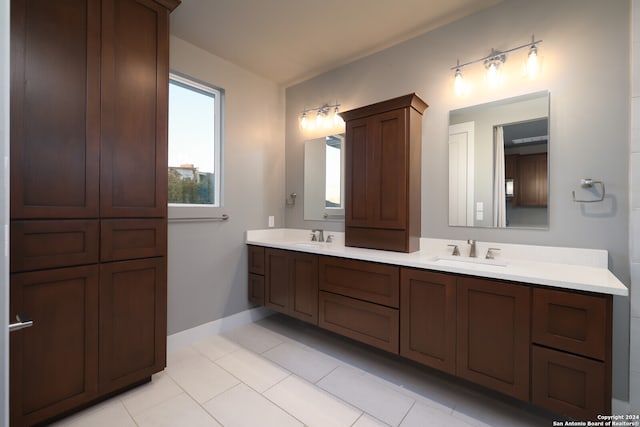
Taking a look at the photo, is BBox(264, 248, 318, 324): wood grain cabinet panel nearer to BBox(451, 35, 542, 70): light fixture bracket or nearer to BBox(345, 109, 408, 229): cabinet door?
BBox(345, 109, 408, 229): cabinet door

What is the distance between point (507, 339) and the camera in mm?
1468

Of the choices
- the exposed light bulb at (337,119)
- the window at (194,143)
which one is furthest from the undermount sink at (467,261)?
the window at (194,143)

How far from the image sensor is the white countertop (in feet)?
4.36

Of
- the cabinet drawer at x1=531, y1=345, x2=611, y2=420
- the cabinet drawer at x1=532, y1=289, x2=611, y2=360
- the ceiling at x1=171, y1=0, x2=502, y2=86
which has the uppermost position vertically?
the ceiling at x1=171, y1=0, x2=502, y2=86

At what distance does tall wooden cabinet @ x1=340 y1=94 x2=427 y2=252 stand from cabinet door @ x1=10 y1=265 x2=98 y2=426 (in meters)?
1.90

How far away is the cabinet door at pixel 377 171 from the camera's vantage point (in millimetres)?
2152

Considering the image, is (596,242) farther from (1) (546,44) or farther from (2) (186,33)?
(2) (186,33)

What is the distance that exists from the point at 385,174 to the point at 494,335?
1.29 metres

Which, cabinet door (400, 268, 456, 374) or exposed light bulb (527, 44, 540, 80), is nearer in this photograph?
cabinet door (400, 268, 456, 374)

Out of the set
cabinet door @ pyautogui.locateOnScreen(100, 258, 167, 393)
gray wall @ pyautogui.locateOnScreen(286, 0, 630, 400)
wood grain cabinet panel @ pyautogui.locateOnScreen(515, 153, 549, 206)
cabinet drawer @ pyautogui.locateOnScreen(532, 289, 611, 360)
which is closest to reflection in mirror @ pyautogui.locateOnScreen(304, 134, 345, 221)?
gray wall @ pyautogui.locateOnScreen(286, 0, 630, 400)

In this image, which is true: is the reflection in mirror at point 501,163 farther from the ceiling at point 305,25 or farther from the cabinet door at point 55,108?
the cabinet door at point 55,108

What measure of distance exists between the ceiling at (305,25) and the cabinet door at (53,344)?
1984 mm

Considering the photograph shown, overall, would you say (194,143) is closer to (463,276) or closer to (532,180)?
(463,276)

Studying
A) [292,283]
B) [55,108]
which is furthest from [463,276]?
[55,108]
